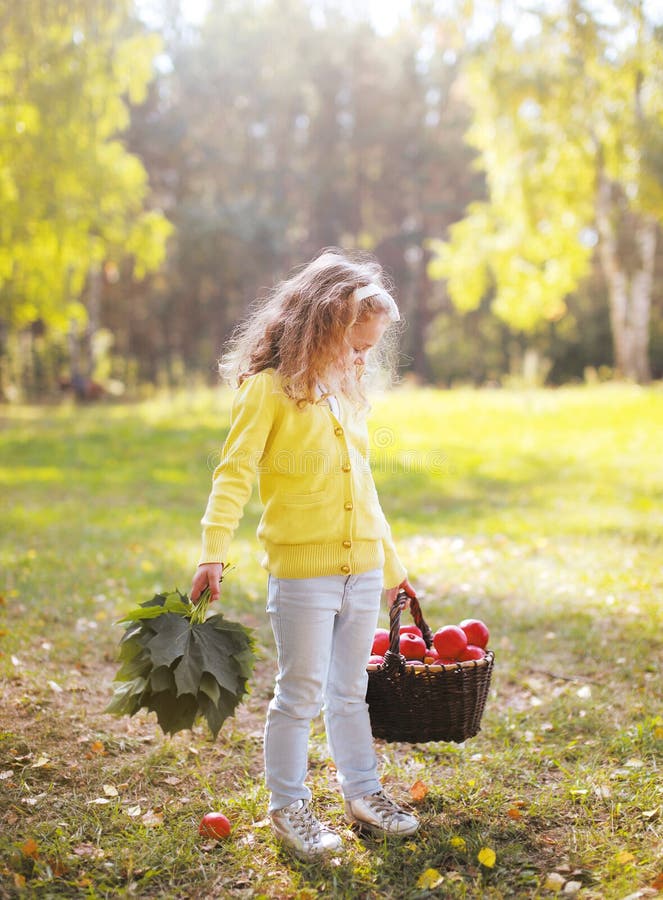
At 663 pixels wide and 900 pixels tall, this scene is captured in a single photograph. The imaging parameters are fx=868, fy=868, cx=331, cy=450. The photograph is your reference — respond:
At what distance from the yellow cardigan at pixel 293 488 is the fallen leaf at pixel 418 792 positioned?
0.94 metres

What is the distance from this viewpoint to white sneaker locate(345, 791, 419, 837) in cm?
291

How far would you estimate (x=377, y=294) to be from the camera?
9.38 feet

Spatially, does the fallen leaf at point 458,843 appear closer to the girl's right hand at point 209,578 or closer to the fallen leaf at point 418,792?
the fallen leaf at point 418,792

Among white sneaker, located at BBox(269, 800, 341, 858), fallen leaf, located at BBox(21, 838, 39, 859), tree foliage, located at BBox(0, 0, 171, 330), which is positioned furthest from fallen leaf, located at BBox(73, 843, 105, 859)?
tree foliage, located at BBox(0, 0, 171, 330)

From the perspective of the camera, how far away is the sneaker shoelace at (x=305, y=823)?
9.27 ft

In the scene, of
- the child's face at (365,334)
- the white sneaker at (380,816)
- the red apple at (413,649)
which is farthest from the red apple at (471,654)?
the child's face at (365,334)

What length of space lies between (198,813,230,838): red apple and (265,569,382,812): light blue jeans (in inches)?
7.4

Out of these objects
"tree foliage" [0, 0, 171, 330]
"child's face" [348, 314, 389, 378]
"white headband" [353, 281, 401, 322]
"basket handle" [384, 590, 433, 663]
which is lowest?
"basket handle" [384, 590, 433, 663]

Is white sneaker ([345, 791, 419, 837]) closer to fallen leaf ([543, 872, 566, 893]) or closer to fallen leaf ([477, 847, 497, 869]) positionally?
fallen leaf ([477, 847, 497, 869])

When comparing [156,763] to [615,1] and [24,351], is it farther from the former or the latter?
[24,351]

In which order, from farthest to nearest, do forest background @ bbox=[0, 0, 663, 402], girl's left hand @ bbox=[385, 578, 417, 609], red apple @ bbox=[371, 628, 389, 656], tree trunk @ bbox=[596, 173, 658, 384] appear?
tree trunk @ bbox=[596, 173, 658, 384] < forest background @ bbox=[0, 0, 663, 402] < red apple @ bbox=[371, 628, 389, 656] < girl's left hand @ bbox=[385, 578, 417, 609]

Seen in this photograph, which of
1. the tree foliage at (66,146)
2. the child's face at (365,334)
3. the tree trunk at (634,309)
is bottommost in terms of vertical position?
the child's face at (365,334)

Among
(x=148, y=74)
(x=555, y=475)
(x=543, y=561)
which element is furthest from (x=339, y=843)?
Result: (x=148, y=74)

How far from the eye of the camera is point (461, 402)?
14.8 meters
